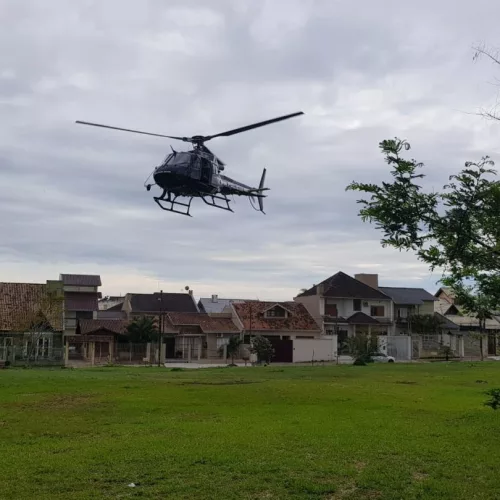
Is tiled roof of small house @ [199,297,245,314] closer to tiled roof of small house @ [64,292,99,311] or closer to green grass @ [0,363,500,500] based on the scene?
tiled roof of small house @ [64,292,99,311]

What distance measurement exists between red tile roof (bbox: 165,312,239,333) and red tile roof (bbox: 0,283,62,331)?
1360cm

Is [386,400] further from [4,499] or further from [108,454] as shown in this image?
[4,499]

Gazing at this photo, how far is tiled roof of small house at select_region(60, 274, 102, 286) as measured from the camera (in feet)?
227

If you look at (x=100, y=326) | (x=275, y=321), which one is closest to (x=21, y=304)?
(x=100, y=326)

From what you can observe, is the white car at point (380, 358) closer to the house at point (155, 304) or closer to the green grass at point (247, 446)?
the house at point (155, 304)

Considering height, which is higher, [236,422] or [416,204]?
[416,204]

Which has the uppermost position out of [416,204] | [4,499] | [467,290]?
[416,204]

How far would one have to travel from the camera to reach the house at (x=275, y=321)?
66625 mm

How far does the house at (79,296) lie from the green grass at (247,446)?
46.1 meters

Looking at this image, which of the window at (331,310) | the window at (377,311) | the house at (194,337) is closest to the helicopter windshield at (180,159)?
the house at (194,337)

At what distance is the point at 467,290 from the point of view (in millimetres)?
6188

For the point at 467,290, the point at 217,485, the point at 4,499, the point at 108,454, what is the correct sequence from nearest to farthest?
the point at 467,290 → the point at 4,499 → the point at 217,485 → the point at 108,454

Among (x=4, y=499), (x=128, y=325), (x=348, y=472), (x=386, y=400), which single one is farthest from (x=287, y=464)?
(x=128, y=325)

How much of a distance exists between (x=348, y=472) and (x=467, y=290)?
519cm
